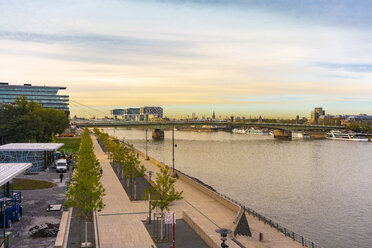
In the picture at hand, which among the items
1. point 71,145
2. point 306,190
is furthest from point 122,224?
point 71,145

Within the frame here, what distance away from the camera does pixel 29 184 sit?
40.7 m

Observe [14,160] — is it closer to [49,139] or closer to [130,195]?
[130,195]

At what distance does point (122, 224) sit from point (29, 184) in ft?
58.7

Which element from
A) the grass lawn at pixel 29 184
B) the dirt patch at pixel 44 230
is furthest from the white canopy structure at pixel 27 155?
the dirt patch at pixel 44 230

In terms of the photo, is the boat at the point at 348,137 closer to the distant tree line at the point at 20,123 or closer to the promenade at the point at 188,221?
the distant tree line at the point at 20,123

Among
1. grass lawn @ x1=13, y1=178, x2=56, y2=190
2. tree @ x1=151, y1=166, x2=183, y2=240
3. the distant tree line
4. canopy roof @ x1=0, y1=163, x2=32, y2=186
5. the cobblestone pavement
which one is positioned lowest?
the cobblestone pavement

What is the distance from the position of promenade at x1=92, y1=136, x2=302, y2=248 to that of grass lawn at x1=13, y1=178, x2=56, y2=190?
21.0ft

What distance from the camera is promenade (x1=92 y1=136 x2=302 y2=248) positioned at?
2350 cm

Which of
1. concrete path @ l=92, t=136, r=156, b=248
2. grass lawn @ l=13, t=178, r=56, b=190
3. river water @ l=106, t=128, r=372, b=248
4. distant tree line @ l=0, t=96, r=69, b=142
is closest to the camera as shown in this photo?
concrete path @ l=92, t=136, r=156, b=248

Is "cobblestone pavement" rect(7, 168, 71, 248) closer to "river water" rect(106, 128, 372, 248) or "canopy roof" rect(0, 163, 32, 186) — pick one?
"canopy roof" rect(0, 163, 32, 186)

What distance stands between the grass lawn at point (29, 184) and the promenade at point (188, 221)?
640 centimetres

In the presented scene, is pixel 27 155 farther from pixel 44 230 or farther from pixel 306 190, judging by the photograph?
pixel 306 190

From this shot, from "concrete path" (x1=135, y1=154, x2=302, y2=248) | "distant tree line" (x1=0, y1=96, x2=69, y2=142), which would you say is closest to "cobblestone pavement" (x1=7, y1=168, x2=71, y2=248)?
"concrete path" (x1=135, y1=154, x2=302, y2=248)

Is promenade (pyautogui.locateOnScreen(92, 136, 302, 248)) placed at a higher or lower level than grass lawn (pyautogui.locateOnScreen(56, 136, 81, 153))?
lower
